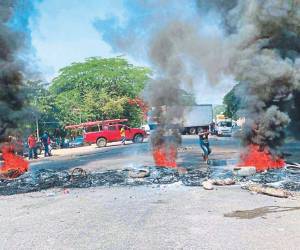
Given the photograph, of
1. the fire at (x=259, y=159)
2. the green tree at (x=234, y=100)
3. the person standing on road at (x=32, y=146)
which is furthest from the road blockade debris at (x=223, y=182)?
the person standing on road at (x=32, y=146)

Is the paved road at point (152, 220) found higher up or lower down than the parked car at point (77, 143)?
higher up

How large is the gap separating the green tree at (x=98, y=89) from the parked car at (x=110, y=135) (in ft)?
15.5

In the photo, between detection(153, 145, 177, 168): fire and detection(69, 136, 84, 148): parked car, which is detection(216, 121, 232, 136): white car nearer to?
detection(69, 136, 84, 148): parked car

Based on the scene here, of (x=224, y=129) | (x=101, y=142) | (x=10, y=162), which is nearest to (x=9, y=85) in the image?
(x=10, y=162)

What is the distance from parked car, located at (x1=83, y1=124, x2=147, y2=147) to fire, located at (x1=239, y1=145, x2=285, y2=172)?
67.6 feet

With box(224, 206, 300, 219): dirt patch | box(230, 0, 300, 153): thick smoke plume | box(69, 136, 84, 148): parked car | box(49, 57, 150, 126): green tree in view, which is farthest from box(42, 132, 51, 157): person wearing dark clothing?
box(224, 206, 300, 219): dirt patch

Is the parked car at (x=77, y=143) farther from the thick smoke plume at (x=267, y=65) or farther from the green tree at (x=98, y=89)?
the thick smoke plume at (x=267, y=65)

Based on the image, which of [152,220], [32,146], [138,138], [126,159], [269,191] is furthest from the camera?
[138,138]

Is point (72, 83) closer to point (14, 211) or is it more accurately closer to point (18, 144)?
point (18, 144)

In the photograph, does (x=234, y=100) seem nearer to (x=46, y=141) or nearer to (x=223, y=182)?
(x=223, y=182)

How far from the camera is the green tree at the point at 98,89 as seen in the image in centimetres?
4153

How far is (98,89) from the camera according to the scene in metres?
43.9

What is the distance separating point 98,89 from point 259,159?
30.0m

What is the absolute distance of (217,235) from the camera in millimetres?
6664
